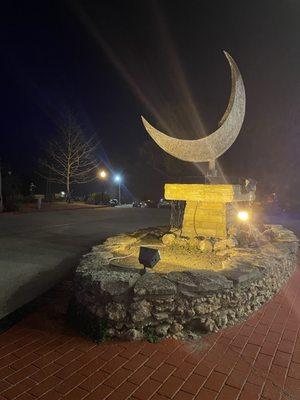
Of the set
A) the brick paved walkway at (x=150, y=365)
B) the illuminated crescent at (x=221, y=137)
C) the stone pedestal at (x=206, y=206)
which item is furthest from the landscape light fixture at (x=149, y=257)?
the illuminated crescent at (x=221, y=137)

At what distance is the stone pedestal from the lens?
6.34 meters

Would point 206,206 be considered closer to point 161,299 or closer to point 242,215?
point 242,215

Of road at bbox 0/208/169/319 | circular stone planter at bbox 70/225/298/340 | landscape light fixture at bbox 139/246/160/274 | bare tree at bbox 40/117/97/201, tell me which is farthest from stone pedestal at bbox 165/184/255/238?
bare tree at bbox 40/117/97/201

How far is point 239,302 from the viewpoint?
14.1ft

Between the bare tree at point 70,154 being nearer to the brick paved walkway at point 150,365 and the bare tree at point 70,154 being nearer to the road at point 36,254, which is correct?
the road at point 36,254

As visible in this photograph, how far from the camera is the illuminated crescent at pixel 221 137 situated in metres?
6.18

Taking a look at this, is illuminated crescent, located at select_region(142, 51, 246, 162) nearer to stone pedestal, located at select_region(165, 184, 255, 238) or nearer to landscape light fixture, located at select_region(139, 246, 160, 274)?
stone pedestal, located at select_region(165, 184, 255, 238)

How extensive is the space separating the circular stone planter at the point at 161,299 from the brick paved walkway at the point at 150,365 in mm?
176

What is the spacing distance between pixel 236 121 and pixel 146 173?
26660mm

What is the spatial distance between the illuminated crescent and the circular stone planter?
2813mm

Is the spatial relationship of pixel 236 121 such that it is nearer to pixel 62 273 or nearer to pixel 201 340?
pixel 201 340

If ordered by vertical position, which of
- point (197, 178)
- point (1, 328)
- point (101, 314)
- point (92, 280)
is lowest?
point (1, 328)

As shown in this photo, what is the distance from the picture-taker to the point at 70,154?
28000 millimetres

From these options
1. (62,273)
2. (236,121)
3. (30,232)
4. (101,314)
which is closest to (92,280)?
(101,314)
